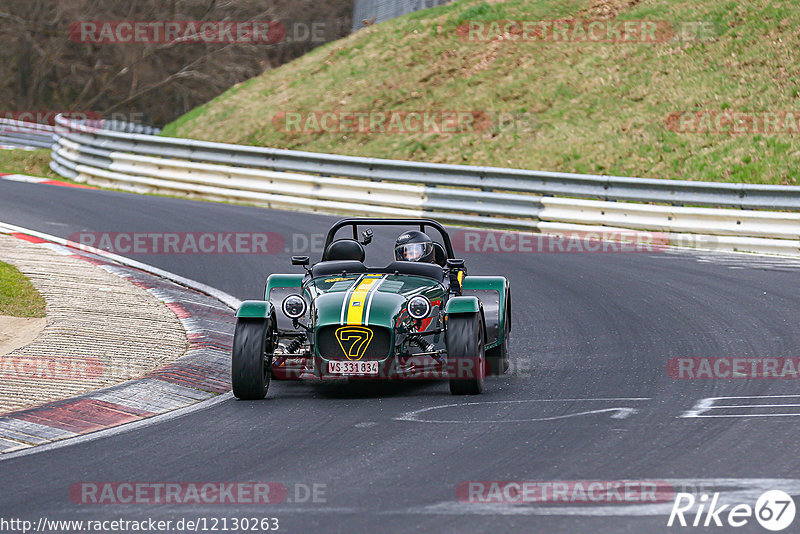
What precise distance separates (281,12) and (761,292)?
113ft

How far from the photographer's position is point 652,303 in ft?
41.6

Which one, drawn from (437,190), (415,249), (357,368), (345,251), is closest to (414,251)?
(415,249)

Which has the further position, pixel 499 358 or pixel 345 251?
pixel 345 251

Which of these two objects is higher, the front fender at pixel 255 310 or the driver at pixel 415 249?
the driver at pixel 415 249

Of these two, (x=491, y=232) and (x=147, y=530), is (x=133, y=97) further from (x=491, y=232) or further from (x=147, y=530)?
(x=147, y=530)

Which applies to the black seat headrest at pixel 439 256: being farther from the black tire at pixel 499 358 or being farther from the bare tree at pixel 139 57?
the bare tree at pixel 139 57

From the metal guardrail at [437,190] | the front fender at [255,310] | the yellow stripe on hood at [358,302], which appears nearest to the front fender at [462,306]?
the yellow stripe on hood at [358,302]

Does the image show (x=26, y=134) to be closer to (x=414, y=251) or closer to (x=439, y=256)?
(x=439, y=256)

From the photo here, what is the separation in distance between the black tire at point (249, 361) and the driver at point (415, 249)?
1828mm

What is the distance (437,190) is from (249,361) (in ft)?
39.6

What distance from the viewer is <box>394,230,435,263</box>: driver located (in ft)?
33.2

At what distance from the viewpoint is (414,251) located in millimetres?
10133

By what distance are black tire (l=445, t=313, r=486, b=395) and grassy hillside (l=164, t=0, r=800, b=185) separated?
13.0 meters

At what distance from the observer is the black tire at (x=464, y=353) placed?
8609 millimetres
